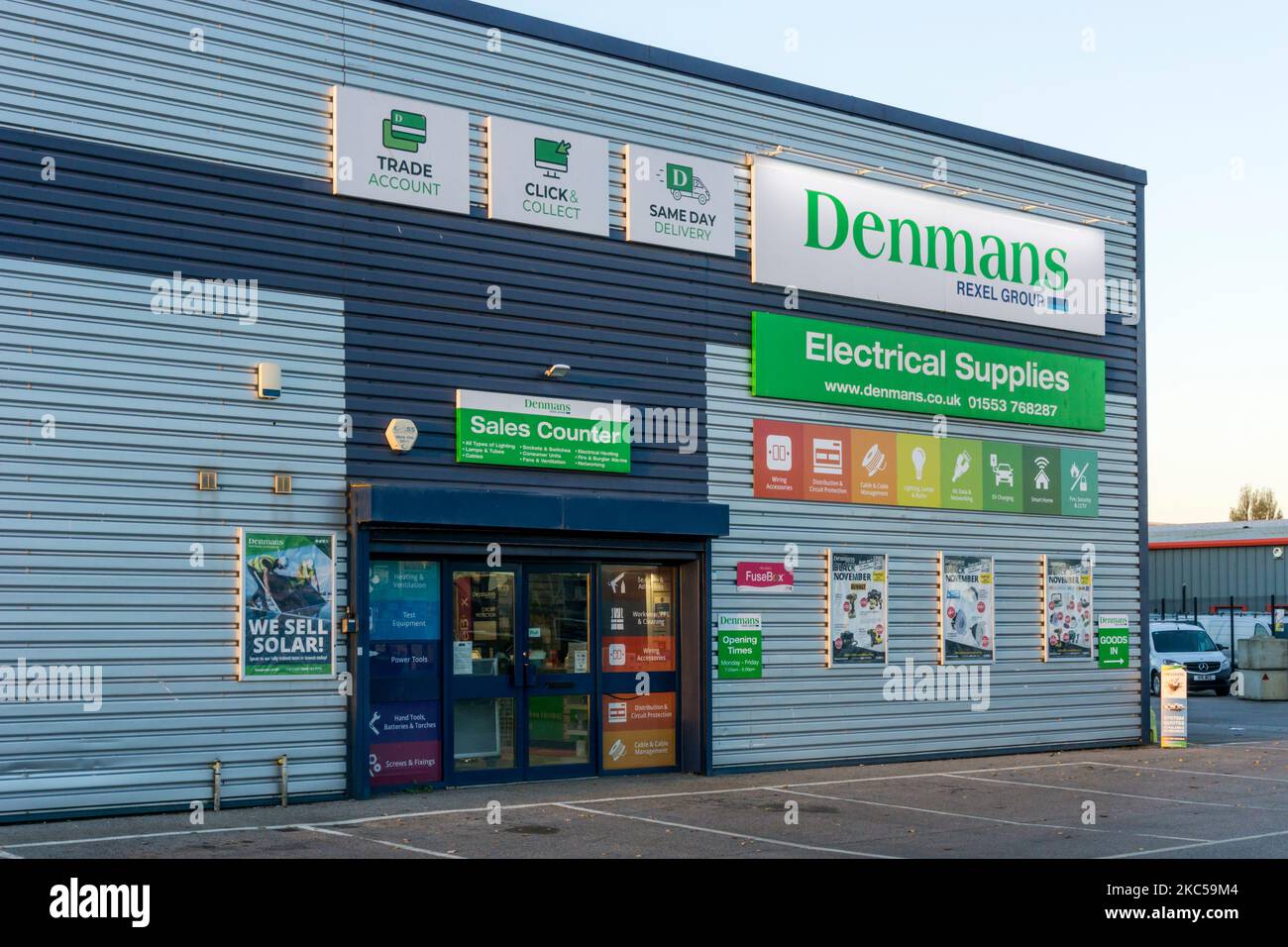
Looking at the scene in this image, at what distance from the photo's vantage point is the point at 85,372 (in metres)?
12.7

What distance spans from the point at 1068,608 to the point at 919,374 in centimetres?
412

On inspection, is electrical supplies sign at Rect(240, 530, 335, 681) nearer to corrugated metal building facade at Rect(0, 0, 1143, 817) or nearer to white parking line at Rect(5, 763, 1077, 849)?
corrugated metal building facade at Rect(0, 0, 1143, 817)

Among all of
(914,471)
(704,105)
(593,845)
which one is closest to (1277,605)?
(914,471)

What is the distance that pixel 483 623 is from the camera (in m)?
15.0

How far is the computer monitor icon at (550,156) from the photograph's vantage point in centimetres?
1535

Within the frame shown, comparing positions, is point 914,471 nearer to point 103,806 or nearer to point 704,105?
point 704,105

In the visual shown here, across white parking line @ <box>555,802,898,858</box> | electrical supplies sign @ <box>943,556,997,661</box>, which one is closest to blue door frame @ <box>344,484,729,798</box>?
white parking line @ <box>555,802,898,858</box>

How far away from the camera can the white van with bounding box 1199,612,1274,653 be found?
41.4 m

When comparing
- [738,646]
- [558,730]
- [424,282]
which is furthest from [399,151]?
[738,646]

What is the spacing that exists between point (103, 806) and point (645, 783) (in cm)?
554

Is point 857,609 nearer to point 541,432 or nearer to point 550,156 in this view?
point 541,432

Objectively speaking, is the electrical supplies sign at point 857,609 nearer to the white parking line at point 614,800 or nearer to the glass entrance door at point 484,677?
the white parking line at point 614,800

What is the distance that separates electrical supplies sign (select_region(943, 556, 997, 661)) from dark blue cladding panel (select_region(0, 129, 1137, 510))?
379 centimetres

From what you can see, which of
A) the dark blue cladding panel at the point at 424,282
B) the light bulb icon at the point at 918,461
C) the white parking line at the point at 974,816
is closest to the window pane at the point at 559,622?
Answer: the dark blue cladding panel at the point at 424,282
